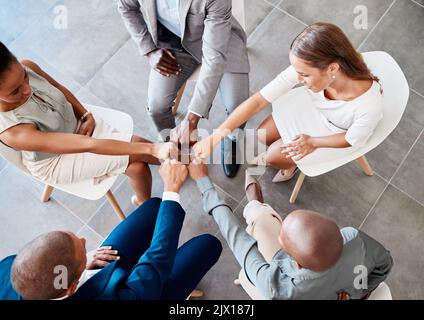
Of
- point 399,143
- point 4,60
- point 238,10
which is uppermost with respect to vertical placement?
point 4,60

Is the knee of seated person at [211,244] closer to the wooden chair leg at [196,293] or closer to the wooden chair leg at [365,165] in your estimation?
the wooden chair leg at [196,293]

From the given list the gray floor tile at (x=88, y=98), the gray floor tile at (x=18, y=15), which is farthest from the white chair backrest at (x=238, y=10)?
the gray floor tile at (x=18, y=15)

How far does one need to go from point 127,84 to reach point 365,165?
137 centimetres

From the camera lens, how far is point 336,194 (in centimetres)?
220

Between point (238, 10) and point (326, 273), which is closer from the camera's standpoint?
point (326, 273)

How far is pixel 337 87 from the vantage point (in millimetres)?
1615

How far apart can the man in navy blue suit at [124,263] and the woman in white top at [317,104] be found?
363mm

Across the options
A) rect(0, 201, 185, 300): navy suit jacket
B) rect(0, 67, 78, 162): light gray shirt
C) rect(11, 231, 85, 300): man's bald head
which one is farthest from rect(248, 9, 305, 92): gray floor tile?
rect(11, 231, 85, 300): man's bald head

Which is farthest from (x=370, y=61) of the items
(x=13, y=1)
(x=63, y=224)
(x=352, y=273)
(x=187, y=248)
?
(x=13, y=1)

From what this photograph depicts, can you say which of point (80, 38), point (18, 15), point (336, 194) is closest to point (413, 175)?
point (336, 194)

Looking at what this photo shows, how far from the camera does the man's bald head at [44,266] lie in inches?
48.4

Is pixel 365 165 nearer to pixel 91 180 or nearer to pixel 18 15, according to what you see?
pixel 91 180

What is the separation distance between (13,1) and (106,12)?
0.60m
